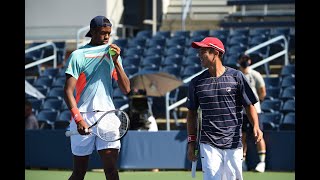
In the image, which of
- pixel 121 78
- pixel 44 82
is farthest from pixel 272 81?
pixel 121 78

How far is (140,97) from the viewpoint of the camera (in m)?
18.0

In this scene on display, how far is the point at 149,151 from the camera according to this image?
658 inches

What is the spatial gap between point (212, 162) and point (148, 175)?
6891mm

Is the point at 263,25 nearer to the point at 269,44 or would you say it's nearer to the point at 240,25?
the point at 240,25

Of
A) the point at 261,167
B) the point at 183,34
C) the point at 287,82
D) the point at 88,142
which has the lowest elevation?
the point at 261,167

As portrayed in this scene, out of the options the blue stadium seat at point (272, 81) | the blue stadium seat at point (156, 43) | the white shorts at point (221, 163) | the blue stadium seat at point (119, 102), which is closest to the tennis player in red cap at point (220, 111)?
the white shorts at point (221, 163)

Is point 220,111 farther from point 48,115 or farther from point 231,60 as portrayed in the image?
point 231,60

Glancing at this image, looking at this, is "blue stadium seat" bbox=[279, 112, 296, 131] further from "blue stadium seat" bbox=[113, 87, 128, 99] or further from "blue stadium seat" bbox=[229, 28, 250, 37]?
"blue stadium seat" bbox=[229, 28, 250, 37]

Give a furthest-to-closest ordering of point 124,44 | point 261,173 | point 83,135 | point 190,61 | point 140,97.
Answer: point 124,44 → point 190,61 → point 140,97 → point 261,173 → point 83,135

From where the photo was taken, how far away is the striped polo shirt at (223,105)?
9.02 metres

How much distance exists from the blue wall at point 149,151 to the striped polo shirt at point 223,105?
716cm
